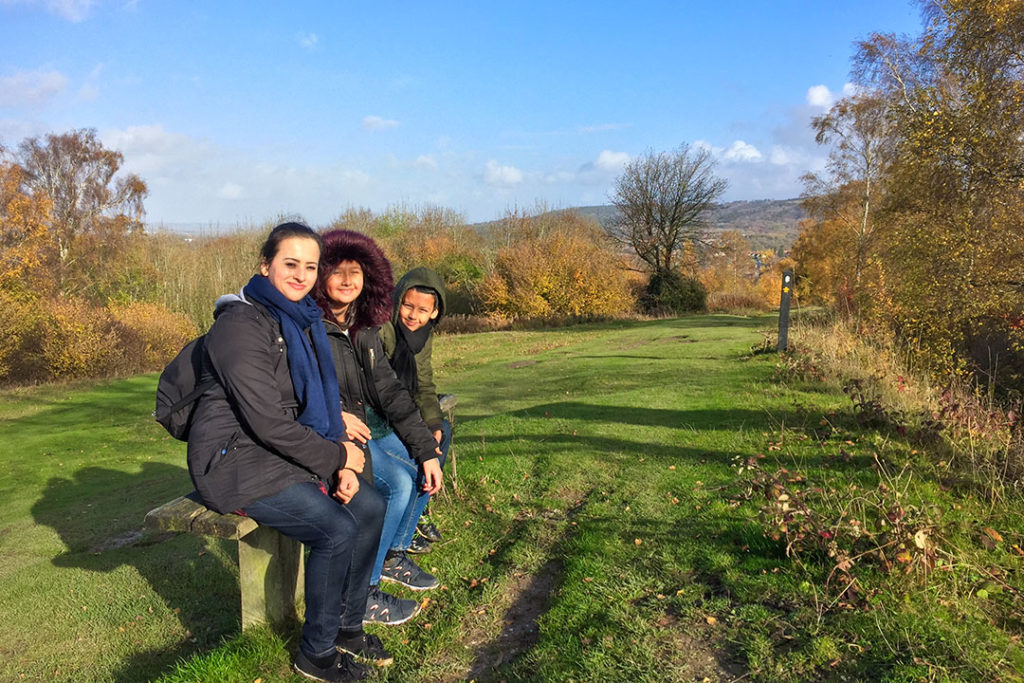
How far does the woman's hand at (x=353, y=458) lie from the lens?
303 cm

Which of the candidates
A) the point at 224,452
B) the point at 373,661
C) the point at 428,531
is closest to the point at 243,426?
the point at 224,452

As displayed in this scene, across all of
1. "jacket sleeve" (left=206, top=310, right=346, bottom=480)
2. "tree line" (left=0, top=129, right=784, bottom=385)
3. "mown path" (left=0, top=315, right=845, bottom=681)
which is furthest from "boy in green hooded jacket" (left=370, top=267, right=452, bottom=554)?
"tree line" (left=0, top=129, right=784, bottom=385)

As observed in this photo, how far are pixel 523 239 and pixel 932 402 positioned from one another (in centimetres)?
3807

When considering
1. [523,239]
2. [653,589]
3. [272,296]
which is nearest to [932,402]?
[653,589]

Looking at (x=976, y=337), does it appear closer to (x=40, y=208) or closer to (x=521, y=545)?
(x=521, y=545)

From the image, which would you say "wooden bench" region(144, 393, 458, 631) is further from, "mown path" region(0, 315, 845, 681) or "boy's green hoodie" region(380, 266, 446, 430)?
"boy's green hoodie" region(380, 266, 446, 430)

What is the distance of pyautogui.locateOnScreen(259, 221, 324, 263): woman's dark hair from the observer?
309 centimetres

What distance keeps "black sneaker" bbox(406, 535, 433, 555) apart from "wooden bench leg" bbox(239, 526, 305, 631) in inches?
47.6

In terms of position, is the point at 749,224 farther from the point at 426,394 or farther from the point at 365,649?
the point at 365,649

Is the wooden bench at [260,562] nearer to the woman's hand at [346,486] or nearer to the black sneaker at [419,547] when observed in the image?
the woman's hand at [346,486]

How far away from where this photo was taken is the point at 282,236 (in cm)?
311

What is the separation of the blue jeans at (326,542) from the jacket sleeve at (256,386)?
0.18 m

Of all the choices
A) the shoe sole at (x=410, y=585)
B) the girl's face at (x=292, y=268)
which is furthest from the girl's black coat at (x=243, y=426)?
the shoe sole at (x=410, y=585)

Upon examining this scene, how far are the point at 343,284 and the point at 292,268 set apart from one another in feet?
2.26
